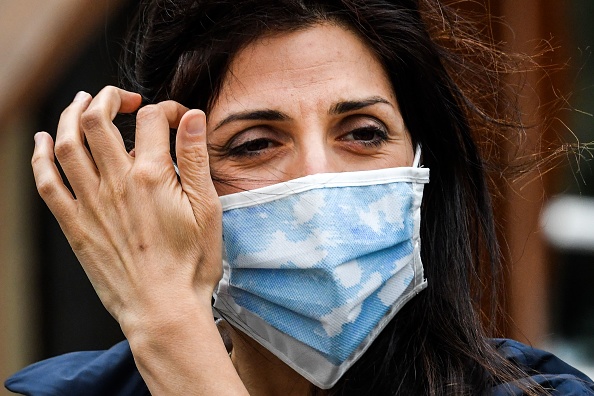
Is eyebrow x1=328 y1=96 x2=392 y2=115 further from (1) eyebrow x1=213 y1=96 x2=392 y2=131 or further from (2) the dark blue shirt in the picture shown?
(2) the dark blue shirt

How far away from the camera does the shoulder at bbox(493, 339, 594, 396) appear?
8.54 feet

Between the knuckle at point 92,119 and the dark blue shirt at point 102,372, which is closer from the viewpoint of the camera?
the knuckle at point 92,119

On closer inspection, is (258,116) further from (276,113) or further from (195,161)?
(195,161)

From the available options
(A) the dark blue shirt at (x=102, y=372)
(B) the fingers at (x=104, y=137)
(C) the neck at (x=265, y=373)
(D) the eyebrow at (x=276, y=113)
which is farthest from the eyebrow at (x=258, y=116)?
(A) the dark blue shirt at (x=102, y=372)

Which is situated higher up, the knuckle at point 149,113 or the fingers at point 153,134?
the knuckle at point 149,113


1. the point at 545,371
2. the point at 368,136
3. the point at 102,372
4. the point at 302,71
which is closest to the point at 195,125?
the point at 302,71

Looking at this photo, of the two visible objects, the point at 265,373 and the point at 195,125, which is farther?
the point at 265,373

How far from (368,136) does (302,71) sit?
0.24 metres

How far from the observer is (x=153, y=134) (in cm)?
253

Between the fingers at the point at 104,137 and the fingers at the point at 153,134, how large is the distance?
0.13ft

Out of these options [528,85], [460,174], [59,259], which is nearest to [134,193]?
[460,174]

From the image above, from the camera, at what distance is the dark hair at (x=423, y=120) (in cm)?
276

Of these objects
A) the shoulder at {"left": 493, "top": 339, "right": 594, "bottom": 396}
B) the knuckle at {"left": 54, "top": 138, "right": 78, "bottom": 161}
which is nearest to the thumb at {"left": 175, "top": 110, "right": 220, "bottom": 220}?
the knuckle at {"left": 54, "top": 138, "right": 78, "bottom": 161}

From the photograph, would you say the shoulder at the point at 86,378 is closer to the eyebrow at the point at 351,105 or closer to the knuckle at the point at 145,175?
the knuckle at the point at 145,175
